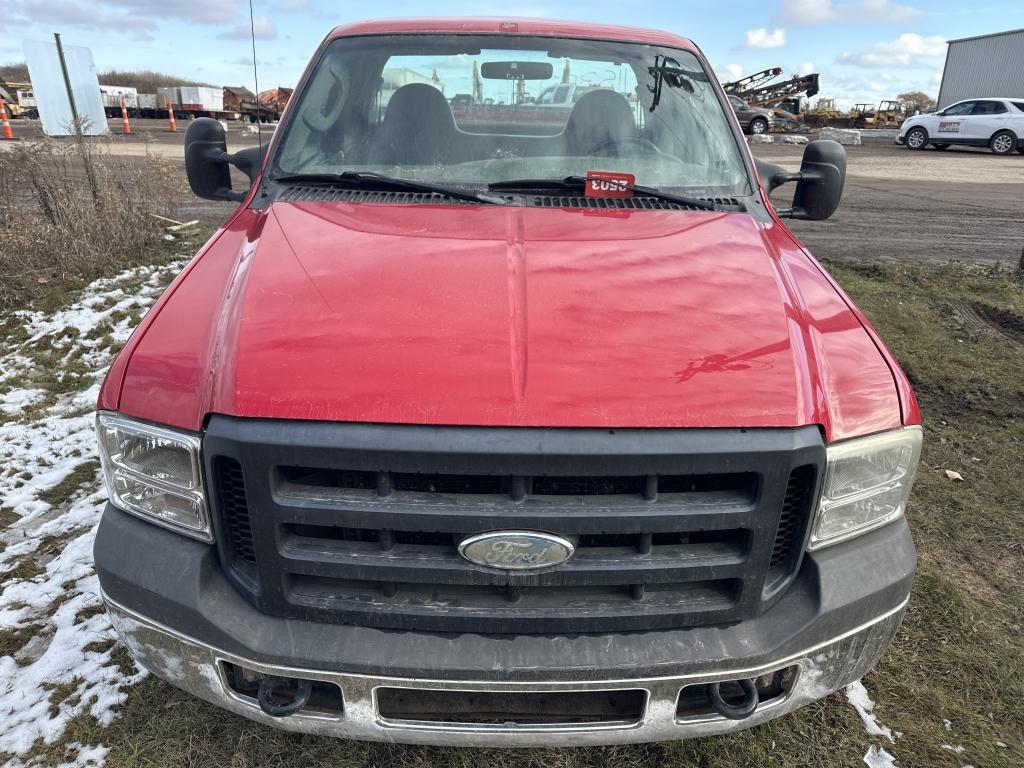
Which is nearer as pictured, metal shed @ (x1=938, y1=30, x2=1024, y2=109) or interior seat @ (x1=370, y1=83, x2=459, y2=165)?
interior seat @ (x1=370, y1=83, x2=459, y2=165)

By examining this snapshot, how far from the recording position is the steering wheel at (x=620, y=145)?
2.88m

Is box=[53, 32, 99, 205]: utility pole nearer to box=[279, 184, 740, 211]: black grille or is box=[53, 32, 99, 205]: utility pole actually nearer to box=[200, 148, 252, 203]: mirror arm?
box=[200, 148, 252, 203]: mirror arm

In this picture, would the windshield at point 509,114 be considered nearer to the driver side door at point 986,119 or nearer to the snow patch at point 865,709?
the snow patch at point 865,709

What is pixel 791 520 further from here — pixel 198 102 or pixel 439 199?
pixel 198 102

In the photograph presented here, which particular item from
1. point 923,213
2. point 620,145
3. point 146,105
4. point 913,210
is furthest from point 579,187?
point 146,105

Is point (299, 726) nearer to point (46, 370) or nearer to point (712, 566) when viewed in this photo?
point (712, 566)

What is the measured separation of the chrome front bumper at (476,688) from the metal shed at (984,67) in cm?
4034

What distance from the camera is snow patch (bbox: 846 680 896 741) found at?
2316mm

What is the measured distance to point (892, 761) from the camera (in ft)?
7.25

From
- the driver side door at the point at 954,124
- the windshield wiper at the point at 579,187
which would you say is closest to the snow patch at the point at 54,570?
the windshield wiper at the point at 579,187

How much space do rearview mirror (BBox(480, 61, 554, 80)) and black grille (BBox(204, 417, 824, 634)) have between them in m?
2.22

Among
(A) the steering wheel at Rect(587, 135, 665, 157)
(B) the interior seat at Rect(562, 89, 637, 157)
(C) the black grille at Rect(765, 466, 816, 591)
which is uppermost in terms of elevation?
(B) the interior seat at Rect(562, 89, 637, 157)

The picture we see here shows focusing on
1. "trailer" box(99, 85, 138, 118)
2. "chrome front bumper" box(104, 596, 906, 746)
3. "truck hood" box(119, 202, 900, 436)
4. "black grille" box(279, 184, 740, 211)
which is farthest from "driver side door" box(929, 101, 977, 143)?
"trailer" box(99, 85, 138, 118)

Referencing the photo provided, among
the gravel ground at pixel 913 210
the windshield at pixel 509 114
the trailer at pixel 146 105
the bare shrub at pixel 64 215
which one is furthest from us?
the trailer at pixel 146 105
